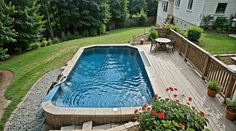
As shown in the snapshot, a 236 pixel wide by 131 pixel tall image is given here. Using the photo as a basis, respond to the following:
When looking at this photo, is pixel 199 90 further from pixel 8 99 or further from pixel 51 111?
pixel 8 99

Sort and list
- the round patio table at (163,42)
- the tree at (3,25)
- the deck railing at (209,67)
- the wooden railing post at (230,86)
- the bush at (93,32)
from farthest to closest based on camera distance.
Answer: the bush at (93,32), the round patio table at (163,42), the tree at (3,25), the deck railing at (209,67), the wooden railing post at (230,86)

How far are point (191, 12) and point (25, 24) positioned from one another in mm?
14713

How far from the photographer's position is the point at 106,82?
7.82 m

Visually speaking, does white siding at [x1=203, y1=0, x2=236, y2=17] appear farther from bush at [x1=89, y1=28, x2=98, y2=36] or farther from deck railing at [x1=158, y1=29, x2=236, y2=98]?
bush at [x1=89, y1=28, x2=98, y2=36]

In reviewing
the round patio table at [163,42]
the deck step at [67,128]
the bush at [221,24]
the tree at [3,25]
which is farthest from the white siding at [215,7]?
the tree at [3,25]

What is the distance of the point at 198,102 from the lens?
218 inches

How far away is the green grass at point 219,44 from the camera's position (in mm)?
9852

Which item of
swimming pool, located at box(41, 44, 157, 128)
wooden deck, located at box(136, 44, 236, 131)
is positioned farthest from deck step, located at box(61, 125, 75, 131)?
wooden deck, located at box(136, 44, 236, 131)

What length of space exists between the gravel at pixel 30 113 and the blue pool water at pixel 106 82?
2.37 feet

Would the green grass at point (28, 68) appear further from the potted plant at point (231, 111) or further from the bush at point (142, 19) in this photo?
the bush at point (142, 19)

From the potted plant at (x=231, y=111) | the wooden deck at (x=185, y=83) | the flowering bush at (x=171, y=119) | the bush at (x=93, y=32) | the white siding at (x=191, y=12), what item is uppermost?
the white siding at (x=191, y=12)

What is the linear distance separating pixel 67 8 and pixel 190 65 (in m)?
15.5

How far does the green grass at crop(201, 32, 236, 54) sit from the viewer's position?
32.3 ft

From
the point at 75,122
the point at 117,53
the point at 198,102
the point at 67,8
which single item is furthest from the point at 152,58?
the point at 67,8
